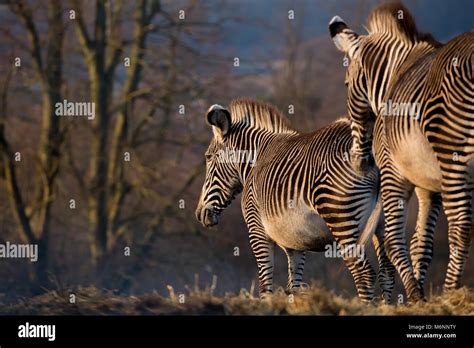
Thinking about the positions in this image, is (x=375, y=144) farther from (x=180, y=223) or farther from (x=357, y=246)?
(x=180, y=223)

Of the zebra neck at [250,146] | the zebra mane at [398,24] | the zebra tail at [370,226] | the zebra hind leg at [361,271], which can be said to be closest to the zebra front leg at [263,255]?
the zebra neck at [250,146]

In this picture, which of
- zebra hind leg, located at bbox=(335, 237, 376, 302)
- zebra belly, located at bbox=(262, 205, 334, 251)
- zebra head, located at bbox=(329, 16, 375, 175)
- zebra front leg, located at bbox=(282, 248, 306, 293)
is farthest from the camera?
zebra front leg, located at bbox=(282, 248, 306, 293)

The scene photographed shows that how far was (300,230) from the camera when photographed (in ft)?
32.5

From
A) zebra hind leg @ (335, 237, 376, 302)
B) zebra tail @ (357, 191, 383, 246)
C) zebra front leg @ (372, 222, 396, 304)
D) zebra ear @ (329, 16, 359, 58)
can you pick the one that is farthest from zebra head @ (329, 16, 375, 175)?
zebra front leg @ (372, 222, 396, 304)

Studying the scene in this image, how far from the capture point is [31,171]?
25.6 metres

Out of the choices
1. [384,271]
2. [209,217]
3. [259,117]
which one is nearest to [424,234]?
[384,271]

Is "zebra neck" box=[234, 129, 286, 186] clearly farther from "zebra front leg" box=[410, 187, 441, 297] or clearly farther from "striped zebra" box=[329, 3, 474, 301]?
"zebra front leg" box=[410, 187, 441, 297]

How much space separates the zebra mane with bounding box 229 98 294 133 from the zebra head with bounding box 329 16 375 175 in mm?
1166

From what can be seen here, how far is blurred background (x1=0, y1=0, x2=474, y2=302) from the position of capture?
23406mm

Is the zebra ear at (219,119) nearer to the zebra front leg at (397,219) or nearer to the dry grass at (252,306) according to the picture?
the zebra front leg at (397,219)

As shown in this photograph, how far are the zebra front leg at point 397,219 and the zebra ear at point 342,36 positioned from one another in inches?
56.9

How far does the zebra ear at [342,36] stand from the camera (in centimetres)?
1035

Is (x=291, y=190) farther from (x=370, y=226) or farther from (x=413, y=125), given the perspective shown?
(x=413, y=125)
